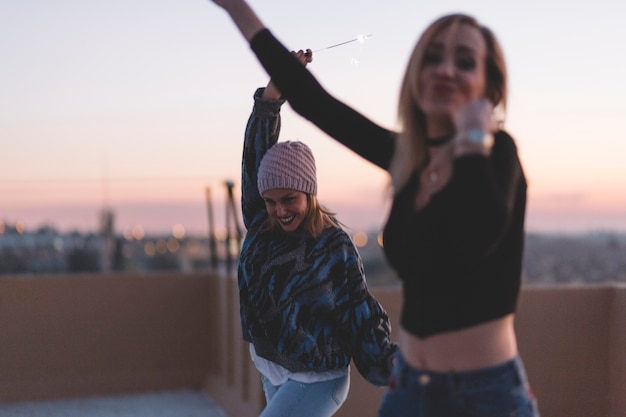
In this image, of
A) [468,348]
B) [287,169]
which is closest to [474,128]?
[468,348]

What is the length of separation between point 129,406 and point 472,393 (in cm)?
551

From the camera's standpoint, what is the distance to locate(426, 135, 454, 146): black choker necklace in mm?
1389

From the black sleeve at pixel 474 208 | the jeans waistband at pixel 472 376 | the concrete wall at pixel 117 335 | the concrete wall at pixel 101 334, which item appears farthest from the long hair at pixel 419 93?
the concrete wall at pixel 101 334

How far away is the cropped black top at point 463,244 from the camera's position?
1189 millimetres

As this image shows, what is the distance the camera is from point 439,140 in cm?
140

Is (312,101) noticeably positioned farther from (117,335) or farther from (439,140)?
(117,335)

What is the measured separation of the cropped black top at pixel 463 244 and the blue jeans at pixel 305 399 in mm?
824

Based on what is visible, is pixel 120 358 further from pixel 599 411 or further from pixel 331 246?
pixel 331 246

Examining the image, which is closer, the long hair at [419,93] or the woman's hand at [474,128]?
the woman's hand at [474,128]

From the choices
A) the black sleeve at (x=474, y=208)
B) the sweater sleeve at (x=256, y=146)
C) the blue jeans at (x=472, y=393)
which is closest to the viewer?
the black sleeve at (x=474, y=208)

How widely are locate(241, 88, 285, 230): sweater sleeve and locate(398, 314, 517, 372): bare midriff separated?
1.09 m

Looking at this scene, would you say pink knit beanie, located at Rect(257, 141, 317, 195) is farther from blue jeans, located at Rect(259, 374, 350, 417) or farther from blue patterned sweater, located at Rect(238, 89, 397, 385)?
blue jeans, located at Rect(259, 374, 350, 417)

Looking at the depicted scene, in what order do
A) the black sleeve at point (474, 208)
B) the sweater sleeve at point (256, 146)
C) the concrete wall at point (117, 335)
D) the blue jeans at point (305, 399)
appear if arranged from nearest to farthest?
the black sleeve at point (474, 208), the blue jeans at point (305, 399), the sweater sleeve at point (256, 146), the concrete wall at point (117, 335)

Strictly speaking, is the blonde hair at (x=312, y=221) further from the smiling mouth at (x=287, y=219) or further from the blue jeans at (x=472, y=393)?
the blue jeans at (x=472, y=393)
